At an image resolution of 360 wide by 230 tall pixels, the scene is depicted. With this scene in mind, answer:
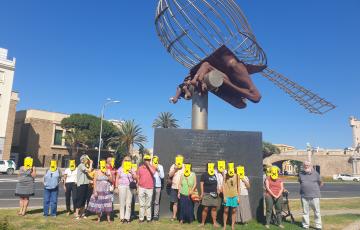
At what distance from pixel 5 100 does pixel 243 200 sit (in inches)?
1815

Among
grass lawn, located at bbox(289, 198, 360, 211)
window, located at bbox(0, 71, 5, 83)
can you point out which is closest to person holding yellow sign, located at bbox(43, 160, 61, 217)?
grass lawn, located at bbox(289, 198, 360, 211)

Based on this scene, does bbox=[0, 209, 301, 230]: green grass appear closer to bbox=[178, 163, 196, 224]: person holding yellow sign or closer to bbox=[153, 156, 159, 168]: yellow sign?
bbox=[178, 163, 196, 224]: person holding yellow sign

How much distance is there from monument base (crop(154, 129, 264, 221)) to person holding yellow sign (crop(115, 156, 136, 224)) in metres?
1.36

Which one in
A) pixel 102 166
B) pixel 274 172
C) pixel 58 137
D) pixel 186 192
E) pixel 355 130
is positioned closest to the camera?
pixel 186 192

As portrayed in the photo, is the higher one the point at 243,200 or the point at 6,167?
A: the point at 6,167

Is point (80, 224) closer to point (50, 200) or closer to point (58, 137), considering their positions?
point (50, 200)

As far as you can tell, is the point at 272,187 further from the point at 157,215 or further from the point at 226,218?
the point at 157,215

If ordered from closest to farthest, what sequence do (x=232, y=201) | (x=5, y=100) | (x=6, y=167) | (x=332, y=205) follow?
(x=232, y=201) < (x=332, y=205) < (x=6, y=167) < (x=5, y=100)

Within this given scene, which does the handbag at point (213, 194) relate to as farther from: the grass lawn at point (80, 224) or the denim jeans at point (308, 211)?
the denim jeans at point (308, 211)

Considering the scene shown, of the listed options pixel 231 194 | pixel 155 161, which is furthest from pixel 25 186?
pixel 231 194

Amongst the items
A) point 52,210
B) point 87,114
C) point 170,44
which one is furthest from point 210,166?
point 87,114

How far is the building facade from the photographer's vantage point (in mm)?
56469

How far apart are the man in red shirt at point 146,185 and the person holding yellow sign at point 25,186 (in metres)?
3.30

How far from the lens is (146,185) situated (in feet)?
30.1
